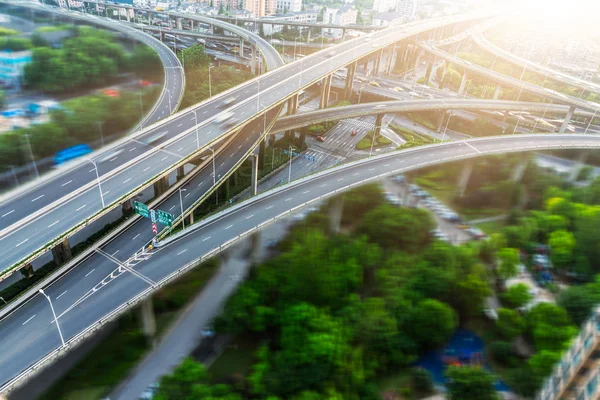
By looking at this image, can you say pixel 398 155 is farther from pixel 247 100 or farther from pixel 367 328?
pixel 367 328

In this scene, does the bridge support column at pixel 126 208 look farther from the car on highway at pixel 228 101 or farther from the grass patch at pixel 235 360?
the grass patch at pixel 235 360

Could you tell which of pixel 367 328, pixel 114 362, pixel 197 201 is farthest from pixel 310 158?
pixel 114 362

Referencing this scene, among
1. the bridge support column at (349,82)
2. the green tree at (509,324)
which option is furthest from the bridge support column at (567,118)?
the green tree at (509,324)

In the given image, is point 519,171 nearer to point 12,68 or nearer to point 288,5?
point 12,68

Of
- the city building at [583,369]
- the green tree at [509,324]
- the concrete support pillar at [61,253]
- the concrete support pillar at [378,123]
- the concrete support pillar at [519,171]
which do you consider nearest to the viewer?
the city building at [583,369]

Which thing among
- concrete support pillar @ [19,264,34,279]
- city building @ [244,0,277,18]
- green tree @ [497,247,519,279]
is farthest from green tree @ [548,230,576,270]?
city building @ [244,0,277,18]

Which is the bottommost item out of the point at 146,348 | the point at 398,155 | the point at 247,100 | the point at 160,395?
the point at 146,348

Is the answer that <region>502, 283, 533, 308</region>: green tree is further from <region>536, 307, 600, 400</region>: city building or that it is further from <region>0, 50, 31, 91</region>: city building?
<region>0, 50, 31, 91</region>: city building
